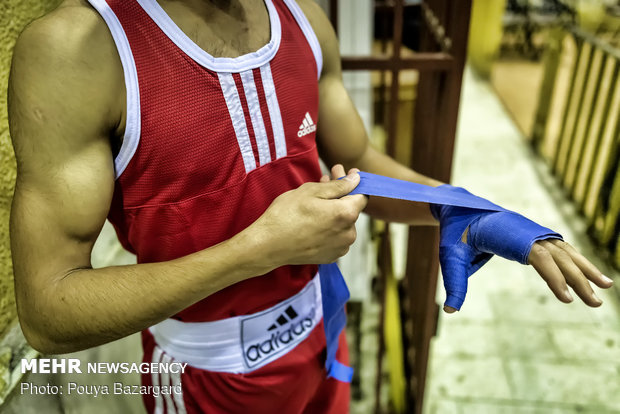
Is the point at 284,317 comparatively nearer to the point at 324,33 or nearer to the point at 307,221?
the point at 307,221

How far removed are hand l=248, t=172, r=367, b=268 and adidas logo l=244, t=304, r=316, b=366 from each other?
265 millimetres

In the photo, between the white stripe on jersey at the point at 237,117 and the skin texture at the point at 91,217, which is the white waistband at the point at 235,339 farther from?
the white stripe on jersey at the point at 237,117

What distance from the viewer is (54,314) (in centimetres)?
63

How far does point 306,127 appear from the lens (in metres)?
0.86

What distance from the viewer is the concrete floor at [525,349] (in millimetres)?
1956

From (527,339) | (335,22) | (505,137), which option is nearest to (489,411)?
(527,339)

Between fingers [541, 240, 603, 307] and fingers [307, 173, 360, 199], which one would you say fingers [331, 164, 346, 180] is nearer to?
fingers [307, 173, 360, 199]

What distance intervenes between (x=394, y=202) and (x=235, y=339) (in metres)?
0.44

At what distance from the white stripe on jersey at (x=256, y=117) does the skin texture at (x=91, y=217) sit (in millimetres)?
53

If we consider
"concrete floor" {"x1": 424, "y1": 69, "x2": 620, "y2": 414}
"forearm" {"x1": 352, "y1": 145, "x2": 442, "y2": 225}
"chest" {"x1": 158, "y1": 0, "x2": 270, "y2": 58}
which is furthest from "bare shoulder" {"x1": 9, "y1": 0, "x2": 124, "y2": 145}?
"concrete floor" {"x1": 424, "y1": 69, "x2": 620, "y2": 414}

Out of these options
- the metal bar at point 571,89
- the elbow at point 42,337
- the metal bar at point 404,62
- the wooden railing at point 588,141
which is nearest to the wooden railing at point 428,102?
the metal bar at point 404,62

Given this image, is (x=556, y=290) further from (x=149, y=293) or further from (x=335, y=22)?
(x=335, y=22)

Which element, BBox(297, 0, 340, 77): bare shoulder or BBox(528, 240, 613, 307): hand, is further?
BBox(297, 0, 340, 77): bare shoulder

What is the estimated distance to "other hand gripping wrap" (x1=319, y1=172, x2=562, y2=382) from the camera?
0.65 m
